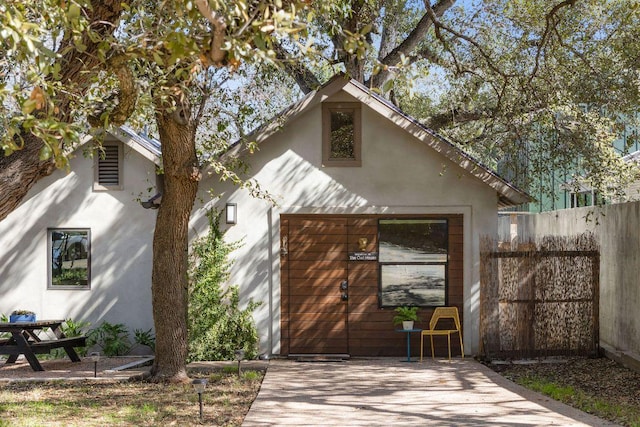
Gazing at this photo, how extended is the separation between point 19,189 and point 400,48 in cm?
1577

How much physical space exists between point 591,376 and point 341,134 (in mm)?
5821

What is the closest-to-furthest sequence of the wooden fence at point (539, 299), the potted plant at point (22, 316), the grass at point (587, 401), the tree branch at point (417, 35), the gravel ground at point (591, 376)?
the grass at point (587, 401), the gravel ground at point (591, 376), the wooden fence at point (539, 299), the potted plant at point (22, 316), the tree branch at point (417, 35)

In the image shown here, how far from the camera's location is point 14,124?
6.47 m

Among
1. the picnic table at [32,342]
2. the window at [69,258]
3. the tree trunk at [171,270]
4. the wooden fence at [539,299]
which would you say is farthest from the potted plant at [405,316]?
the window at [69,258]

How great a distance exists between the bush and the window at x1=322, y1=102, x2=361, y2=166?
7.55ft

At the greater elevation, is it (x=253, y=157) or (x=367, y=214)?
(x=253, y=157)

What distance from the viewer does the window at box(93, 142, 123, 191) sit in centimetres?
1606

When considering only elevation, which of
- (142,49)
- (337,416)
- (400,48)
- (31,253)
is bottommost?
(337,416)

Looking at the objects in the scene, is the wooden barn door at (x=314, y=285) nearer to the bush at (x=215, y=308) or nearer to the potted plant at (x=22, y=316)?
the bush at (x=215, y=308)

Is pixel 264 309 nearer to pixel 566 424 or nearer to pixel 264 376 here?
pixel 264 376

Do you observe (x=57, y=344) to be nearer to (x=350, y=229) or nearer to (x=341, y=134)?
(x=350, y=229)

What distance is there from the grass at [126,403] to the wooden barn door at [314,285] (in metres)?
2.25

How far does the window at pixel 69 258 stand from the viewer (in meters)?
16.0

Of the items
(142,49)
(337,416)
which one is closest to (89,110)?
(142,49)
